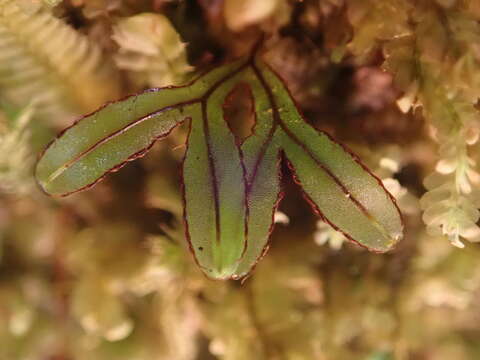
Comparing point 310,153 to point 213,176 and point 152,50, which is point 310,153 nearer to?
point 213,176

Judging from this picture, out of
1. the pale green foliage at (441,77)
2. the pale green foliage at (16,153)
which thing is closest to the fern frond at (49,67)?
the pale green foliage at (16,153)

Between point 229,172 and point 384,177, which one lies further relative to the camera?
point 384,177

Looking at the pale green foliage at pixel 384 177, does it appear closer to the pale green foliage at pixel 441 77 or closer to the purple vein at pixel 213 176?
the pale green foliage at pixel 441 77

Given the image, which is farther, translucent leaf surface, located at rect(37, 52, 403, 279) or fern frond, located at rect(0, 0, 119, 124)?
fern frond, located at rect(0, 0, 119, 124)

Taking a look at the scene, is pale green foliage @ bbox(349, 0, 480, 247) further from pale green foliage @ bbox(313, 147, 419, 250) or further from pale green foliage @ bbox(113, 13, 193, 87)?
pale green foliage @ bbox(113, 13, 193, 87)

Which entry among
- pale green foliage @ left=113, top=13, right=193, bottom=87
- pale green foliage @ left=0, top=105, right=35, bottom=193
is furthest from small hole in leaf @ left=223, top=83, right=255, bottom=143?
pale green foliage @ left=0, top=105, right=35, bottom=193

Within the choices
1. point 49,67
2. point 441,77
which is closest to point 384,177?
point 441,77
